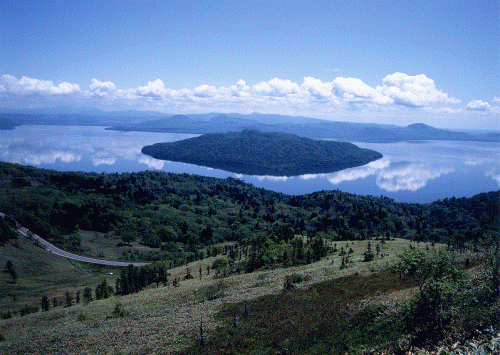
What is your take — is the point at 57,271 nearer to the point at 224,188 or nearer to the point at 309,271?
the point at 309,271

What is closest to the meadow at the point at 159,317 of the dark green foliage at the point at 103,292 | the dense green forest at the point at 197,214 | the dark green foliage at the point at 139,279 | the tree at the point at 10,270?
the dark green foliage at the point at 103,292

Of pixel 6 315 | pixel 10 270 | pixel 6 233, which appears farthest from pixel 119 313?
pixel 6 233

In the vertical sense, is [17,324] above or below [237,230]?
above

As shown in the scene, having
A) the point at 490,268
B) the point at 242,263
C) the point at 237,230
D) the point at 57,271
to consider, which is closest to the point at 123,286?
the point at 242,263

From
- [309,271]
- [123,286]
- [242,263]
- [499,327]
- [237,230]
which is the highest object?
[499,327]

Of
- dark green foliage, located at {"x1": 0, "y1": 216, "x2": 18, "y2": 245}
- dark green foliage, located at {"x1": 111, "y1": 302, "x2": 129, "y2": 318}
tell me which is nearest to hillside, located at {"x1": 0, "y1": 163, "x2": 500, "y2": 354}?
dark green foliage, located at {"x1": 111, "y1": 302, "x2": 129, "y2": 318}

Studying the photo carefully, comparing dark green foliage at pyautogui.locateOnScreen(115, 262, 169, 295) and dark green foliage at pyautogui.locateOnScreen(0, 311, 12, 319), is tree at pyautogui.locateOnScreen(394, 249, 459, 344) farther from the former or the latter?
dark green foliage at pyautogui.locateOnScreen(0, 311, 12, 319)

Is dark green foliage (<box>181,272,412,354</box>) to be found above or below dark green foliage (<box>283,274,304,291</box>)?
above

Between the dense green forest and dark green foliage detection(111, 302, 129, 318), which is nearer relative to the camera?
dark green foliage detection(111, 302, 129, 318)

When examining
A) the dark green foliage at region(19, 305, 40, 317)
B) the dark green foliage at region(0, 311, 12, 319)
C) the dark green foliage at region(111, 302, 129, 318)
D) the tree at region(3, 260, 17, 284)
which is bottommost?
the tree at region(3, 260, 17, 284)

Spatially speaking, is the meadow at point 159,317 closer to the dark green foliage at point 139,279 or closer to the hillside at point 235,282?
the hillside at point 235,282
